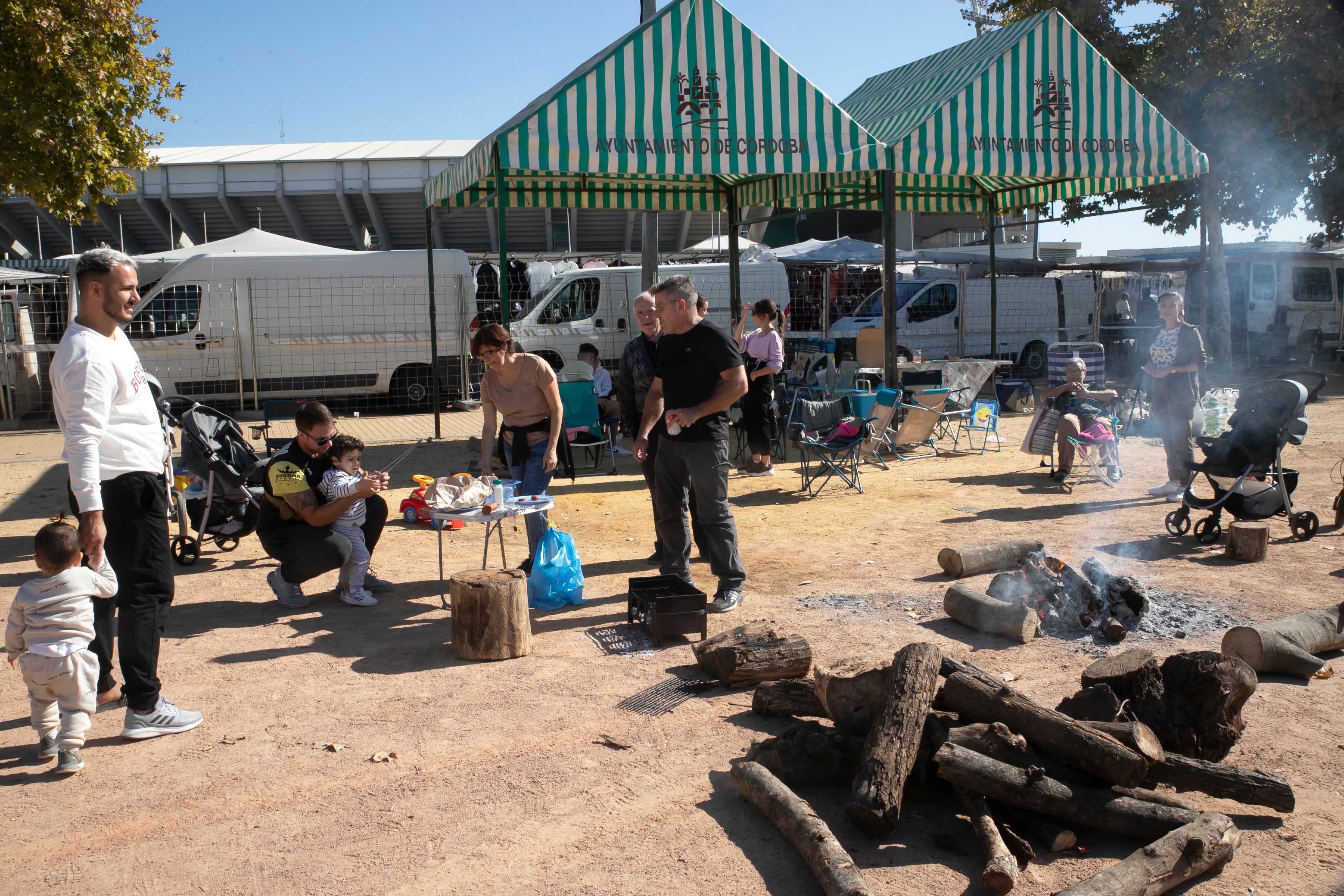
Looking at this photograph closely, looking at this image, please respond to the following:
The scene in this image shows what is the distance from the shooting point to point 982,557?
6.03 meters

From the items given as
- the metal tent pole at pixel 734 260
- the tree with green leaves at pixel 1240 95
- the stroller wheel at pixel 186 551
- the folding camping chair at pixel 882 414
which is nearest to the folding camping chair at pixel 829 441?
the folding camping chair at pixel 882 414

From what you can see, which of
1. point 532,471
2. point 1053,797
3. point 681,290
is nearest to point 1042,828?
point 1053,797

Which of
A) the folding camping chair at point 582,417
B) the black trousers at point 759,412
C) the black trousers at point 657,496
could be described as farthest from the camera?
the folding camping chair at point 582,417

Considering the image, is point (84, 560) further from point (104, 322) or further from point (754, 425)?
point (754, 425)

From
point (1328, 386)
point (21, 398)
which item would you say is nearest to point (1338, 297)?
point (1328, 386)

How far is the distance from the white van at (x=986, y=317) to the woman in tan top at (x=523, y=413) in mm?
11366

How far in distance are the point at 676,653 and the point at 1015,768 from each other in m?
2.05

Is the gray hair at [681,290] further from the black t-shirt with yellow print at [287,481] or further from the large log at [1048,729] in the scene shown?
the large log at [1048,729]

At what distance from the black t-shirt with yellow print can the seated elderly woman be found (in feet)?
21.0

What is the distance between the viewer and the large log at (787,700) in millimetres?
4004

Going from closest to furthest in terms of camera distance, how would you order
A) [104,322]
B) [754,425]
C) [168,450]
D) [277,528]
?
[104,322], [168,450], [277,528], [754,425]

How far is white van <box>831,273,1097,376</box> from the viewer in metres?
17.0

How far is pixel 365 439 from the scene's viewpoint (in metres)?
12.5

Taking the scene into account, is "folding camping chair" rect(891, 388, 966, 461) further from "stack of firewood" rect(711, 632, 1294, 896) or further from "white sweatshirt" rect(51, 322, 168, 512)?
"white sweatshirt" rect(51, 322, 168, 512)
